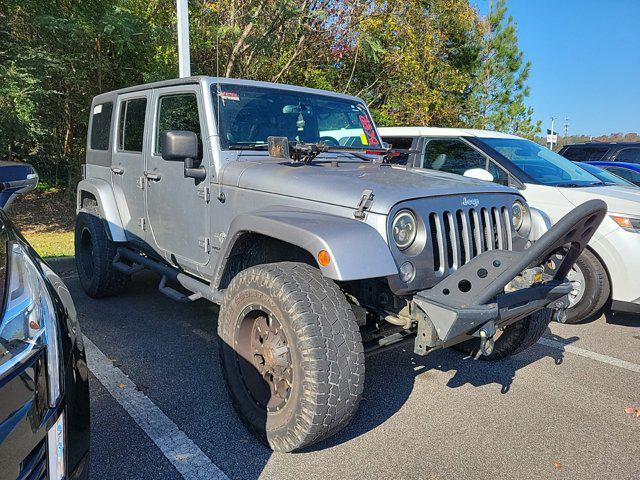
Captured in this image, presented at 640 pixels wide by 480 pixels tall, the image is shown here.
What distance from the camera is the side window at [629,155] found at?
10.8 meters

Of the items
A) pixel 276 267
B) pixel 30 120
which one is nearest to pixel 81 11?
pixel 30 120

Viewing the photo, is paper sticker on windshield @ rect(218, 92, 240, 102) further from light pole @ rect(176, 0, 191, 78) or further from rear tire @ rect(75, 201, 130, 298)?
light pole @ rect(176, 0, 191, 78)

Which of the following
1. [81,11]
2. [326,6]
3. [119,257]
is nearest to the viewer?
[119,257]

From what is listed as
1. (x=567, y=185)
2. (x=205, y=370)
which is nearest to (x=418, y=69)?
(x=567, y=185)

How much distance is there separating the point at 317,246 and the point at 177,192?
1.89 m

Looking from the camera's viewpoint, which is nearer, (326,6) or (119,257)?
(119,257)

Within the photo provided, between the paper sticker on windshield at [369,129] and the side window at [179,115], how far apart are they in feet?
4.71

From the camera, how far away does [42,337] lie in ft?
5.48

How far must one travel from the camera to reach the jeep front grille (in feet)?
8.87

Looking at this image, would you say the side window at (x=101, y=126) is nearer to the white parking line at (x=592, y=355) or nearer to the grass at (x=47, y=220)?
the grass at (x=47, y=220)

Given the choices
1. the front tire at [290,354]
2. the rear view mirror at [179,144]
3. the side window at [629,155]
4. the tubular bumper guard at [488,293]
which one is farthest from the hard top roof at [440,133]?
the side window at [629,155]

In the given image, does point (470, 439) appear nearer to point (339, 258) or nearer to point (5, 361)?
point (339, 258)

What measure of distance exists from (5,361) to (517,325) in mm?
3156

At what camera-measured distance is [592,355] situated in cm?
427
